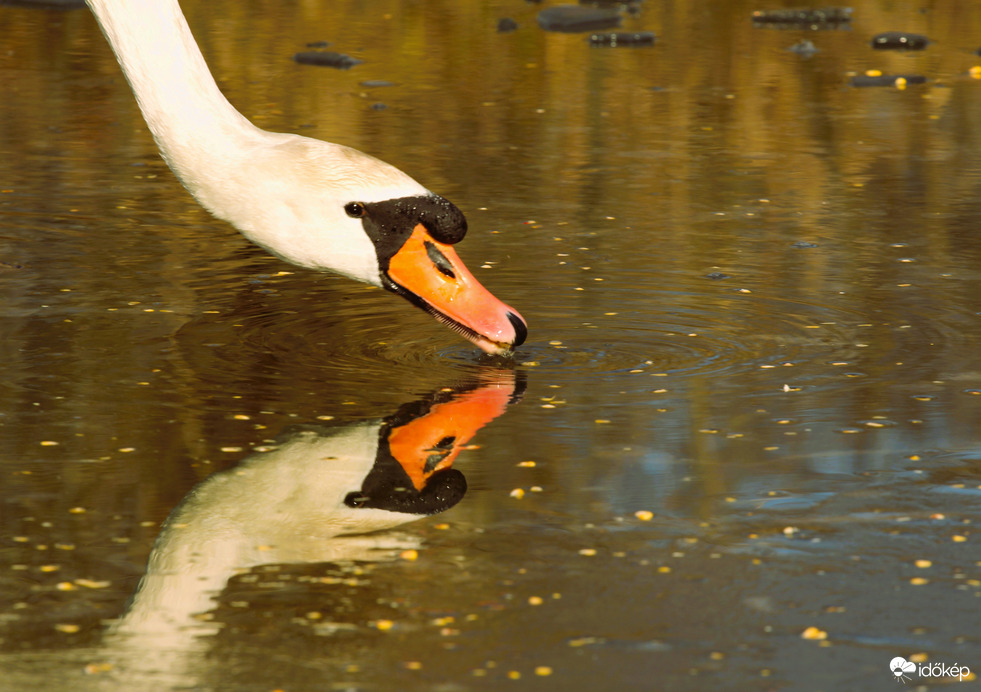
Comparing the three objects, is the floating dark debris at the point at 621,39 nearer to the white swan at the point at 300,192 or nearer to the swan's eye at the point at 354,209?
the white swan at the point at 300,192

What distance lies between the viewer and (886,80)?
13672 mm

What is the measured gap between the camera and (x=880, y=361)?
607cm

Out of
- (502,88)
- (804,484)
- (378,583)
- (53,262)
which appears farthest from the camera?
(502,88)

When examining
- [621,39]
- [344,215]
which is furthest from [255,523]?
[621,39]

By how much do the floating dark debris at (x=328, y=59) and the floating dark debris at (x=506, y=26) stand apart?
7.85 ft

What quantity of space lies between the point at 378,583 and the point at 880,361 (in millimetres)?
2676

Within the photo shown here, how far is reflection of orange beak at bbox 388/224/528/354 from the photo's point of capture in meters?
5.29

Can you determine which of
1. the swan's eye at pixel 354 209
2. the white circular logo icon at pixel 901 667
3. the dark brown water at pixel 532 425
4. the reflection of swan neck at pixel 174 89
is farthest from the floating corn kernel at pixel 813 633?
the reflection of swan neck at pixel 174 89

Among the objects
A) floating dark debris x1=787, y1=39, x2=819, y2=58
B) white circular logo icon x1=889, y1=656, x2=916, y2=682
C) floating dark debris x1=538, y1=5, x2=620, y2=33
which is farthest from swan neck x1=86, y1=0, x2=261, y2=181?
floating dark debris x1=538, y1=5, x2=620, y2=33

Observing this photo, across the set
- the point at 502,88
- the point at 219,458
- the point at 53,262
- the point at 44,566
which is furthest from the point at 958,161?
the point at 44,566

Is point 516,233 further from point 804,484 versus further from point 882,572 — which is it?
point 882,572

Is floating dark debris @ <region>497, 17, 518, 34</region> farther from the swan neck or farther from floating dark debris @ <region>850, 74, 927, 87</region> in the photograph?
the swan neck

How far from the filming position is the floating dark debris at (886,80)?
13.5 metres

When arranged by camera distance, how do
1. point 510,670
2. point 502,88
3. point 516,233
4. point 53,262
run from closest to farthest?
point 510,670
point 53,262
point 516,233
point 502,88
